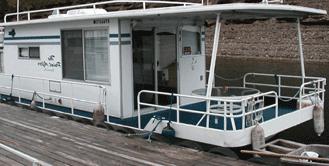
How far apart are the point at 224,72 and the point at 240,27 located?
17.5 metres

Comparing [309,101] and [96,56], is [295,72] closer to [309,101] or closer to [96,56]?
[309,101]

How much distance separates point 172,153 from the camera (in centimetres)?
798

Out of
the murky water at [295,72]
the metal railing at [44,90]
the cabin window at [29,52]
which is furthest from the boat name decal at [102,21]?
the murky water at [295,72]

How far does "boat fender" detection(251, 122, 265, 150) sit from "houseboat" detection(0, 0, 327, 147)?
0.07 metres

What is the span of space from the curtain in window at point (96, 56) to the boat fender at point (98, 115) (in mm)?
673

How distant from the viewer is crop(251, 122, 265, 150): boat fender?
26.0 feet

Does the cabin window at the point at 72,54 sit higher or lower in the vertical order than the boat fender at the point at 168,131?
higher

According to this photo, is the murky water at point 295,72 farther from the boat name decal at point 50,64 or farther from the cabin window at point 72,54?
the boat name decal at point 50,64

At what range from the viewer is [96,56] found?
1033 cm

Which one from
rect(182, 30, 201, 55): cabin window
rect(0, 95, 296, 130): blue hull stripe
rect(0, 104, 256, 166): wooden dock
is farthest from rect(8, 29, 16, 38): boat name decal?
rect(182, 30, 201, 55): cabin window

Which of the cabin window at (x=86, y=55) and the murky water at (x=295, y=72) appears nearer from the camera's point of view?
the cabin window at (x=86, y=55)

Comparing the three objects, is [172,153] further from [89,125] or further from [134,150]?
[89,125]

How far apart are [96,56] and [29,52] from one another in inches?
122

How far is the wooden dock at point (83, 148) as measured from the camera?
297 inches
